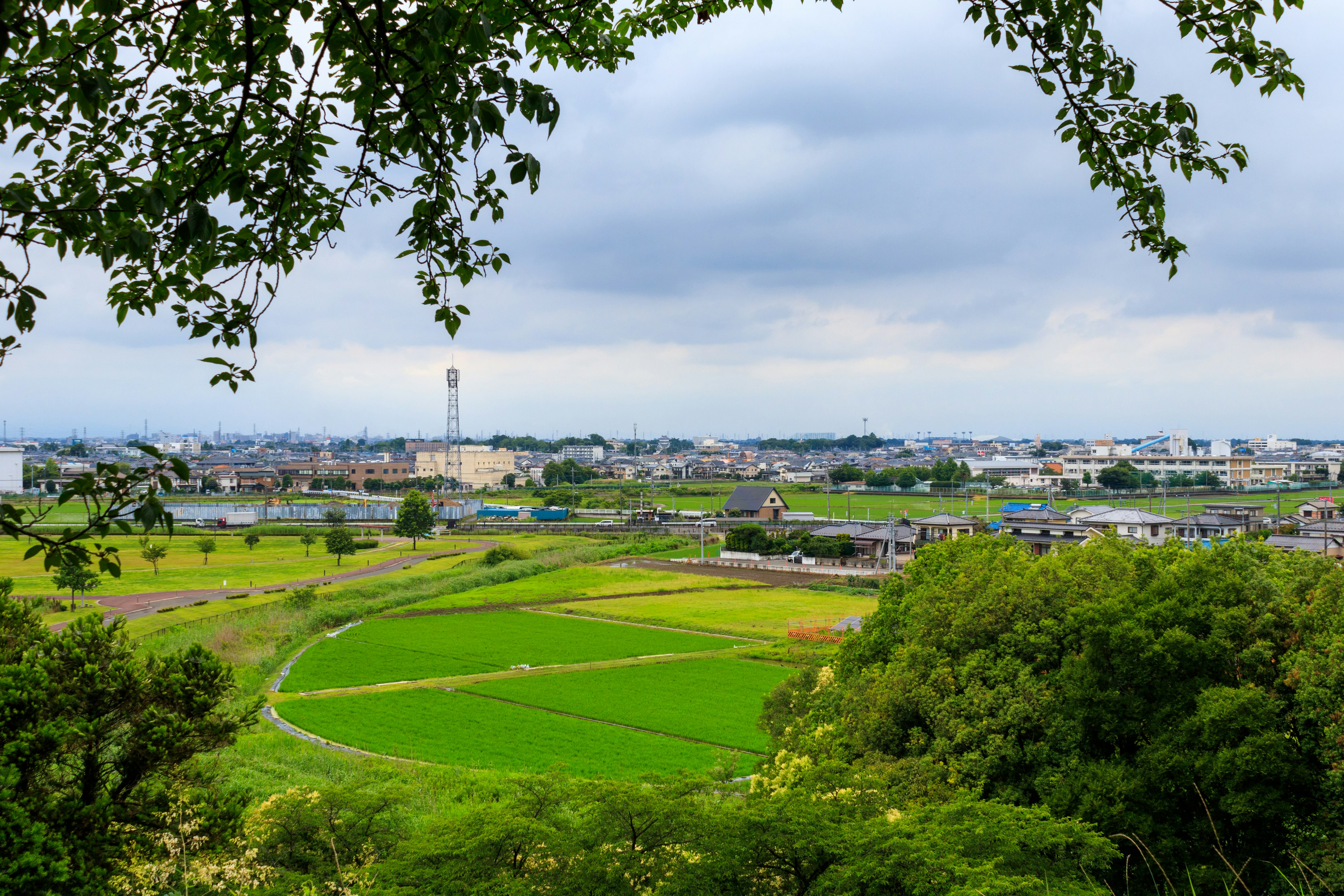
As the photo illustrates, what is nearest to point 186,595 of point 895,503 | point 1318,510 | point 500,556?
point 500,556

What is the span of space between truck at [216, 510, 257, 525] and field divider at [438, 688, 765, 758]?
2297 inches

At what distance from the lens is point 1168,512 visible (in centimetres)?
7000

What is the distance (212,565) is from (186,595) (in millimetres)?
12276

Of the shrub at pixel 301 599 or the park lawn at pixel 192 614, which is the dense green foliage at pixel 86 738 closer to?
the park lawn at pixel 192 614

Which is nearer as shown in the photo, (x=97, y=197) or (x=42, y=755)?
(x=97, y=197)

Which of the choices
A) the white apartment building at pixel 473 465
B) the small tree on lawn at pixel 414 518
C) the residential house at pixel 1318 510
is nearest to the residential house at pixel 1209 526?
the residential house at pixel 1318 510

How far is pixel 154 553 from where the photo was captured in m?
46.6

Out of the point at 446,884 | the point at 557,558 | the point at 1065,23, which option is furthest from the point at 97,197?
the point at 557,558

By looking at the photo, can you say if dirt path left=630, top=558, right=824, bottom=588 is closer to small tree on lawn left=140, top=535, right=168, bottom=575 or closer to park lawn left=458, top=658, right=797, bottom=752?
park lawn left=458, top=658, right=797, bottom=752

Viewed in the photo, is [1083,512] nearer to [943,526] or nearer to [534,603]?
[943,526]

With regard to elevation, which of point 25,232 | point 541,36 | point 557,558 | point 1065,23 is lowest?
point 557,558

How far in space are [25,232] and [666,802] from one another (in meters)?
8.47

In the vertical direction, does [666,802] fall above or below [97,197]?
below

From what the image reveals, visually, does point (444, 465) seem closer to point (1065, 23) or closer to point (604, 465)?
point (604, 465)
